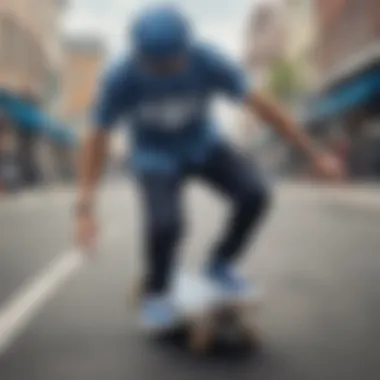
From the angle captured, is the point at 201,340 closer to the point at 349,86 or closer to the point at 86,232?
the point at 86,232

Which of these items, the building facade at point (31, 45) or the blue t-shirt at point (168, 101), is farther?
the blue t-shirt at point (168, 101)

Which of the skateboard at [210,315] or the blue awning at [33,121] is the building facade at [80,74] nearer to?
the blue awning at [33,121]

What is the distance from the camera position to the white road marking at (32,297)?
318 centimetres

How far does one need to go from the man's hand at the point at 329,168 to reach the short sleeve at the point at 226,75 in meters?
0.19

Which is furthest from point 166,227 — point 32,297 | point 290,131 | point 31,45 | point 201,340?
point 32,297

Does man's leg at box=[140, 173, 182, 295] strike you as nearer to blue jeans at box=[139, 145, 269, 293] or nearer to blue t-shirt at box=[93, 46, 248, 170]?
blue jeans at box=[139, 145, 269, 293]

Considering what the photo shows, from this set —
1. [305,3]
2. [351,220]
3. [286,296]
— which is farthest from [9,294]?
[351,220]

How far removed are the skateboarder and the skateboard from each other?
0.03 metres

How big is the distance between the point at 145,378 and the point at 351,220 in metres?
5.75

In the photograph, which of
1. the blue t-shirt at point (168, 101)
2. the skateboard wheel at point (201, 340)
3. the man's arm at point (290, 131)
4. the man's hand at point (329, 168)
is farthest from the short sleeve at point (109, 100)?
the skateboard wheel at point (201, 340)

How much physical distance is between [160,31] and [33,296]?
77.5 inches

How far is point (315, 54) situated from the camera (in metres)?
2.93

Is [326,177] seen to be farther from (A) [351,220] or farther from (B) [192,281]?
(A) [351,220]

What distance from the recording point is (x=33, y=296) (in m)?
3.98
